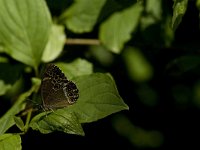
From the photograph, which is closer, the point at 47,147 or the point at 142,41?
the point at 142,41

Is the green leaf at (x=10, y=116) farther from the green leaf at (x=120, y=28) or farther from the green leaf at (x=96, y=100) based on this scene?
the green leaf at (x=120, y=28)

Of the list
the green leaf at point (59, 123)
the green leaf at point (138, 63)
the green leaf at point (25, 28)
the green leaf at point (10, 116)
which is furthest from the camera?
the green leaf at point (138, 63)

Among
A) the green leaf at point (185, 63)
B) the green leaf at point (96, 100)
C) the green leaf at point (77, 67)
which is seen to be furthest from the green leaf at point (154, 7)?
the green leaf at point (96, 100)

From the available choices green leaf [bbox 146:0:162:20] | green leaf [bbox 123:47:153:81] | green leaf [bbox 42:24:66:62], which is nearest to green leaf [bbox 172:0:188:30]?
green leaf [bbox 146:0:162:20]

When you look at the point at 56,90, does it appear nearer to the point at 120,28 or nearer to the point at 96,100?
the point at 96,100

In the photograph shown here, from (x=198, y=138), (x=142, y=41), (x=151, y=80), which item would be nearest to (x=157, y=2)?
(x=142, y=41)

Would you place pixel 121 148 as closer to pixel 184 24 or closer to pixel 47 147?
pixel 47 147

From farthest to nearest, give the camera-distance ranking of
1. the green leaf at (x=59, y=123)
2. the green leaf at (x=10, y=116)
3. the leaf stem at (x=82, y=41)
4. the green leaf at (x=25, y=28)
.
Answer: the leaf stem at (x=82, y=41), the green leaf at (x=25, y=28), the green leaf at (x=10, y=116), the green leaf at (x=59, y=123)

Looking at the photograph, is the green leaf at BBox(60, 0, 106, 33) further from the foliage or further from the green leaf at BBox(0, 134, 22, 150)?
the green leaf at BBox(0, 134, 22, 150)
